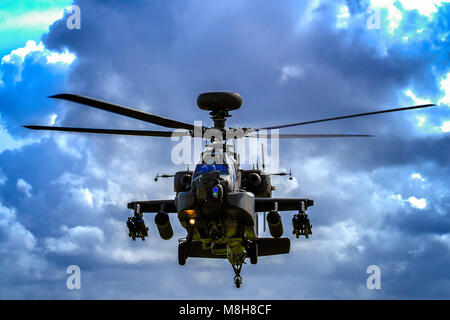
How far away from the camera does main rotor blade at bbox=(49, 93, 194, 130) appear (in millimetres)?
13492

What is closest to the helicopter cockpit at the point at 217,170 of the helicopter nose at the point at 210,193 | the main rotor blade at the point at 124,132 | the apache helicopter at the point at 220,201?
the apache helicopter at the point at 220,201

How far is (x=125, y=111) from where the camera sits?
1606cm

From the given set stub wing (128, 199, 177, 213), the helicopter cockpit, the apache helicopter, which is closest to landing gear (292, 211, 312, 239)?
the apache helicopter

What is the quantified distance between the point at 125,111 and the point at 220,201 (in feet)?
16.8

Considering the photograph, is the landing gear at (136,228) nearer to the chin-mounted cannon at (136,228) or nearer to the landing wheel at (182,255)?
the chin-mounted cannon at (136,228)

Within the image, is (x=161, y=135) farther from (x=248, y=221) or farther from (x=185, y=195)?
(x=248, y=221)

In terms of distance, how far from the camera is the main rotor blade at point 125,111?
531 inches

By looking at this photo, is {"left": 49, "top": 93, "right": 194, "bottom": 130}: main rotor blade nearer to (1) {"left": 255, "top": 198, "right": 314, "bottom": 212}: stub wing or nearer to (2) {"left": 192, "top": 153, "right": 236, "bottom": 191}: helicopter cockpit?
(2) {"left": 192, "top": 153, "right": 236, "bottom": 191}: helicopter cockpit

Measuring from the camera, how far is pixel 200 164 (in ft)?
67.2

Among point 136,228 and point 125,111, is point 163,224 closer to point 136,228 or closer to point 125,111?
point 136,228

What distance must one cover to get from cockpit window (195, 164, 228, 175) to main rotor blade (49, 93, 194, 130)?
171cm

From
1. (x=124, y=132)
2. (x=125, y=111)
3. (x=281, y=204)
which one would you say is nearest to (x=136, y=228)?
(x=124, y=132)

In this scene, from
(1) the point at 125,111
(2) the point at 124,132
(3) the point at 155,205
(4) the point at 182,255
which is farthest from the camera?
(3) the point at 155,205
